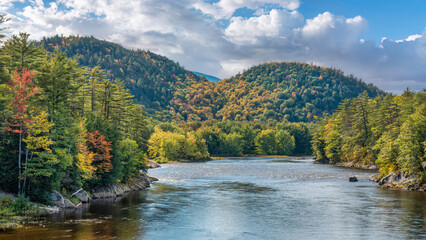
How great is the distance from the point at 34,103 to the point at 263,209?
112 ft

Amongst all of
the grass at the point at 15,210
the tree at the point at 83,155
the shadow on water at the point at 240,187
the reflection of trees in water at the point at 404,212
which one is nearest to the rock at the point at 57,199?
the grass at the point at 15,210

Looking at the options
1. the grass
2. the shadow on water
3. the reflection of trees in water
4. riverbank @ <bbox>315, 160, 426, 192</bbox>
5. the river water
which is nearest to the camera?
the river water

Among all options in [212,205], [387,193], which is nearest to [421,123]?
[387,193]

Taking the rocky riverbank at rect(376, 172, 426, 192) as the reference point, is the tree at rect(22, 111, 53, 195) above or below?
above

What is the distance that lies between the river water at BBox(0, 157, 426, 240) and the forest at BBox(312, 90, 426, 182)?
8.46 metres

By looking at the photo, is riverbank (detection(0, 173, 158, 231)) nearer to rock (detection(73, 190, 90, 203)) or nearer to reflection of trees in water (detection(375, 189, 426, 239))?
rock (detection(73, 190, 90, 203))

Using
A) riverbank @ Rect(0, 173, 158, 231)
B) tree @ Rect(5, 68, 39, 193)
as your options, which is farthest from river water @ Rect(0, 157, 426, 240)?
tree @ Rect(5, 68, 39, 193)

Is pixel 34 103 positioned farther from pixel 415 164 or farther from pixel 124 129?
pixel 415 164

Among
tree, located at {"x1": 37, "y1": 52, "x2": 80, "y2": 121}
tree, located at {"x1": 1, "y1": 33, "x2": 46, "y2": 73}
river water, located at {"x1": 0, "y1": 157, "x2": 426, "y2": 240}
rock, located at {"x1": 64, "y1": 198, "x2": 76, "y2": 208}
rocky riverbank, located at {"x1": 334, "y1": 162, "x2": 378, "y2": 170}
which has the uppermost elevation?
tree, located at {"x1": 1, "y1": 33, "x2": 46, "y2": 73}

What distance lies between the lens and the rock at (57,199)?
145 ft

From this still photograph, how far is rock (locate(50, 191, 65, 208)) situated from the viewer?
4419 centimetres

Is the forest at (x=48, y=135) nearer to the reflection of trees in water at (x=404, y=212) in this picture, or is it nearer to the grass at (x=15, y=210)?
the grass at (x=15, y=210)

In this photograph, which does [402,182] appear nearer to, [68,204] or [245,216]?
[245,216]

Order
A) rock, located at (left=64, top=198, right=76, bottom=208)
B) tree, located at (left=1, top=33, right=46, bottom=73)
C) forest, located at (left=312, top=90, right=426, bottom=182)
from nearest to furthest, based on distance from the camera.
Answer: rock, located at (left=64, top=198, right=76, bottom=208) < tree, located at (left=1, top=33, right=46, bottom=73) < forest, located at (left=312, top=90, right=426, bottom=182)
